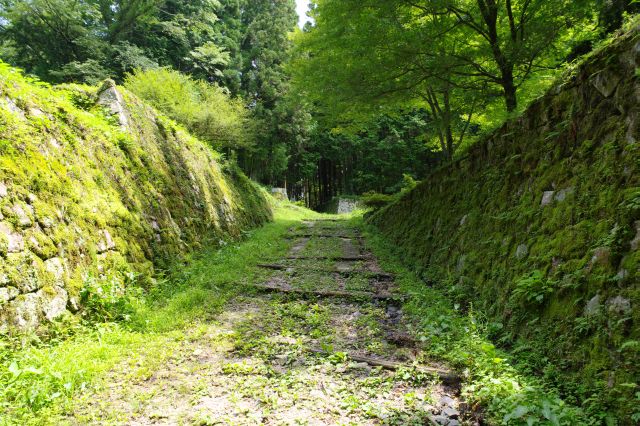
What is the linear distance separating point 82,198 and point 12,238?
1455mm

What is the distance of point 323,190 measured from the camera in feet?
118

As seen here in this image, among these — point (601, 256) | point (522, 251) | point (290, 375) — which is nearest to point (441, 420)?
point (290, 375)

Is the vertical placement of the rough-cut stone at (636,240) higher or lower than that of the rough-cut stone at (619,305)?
higher

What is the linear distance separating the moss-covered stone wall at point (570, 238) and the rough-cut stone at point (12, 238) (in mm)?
4739

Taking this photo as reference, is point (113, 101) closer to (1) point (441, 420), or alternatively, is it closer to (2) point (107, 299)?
(2) point (107, 299)

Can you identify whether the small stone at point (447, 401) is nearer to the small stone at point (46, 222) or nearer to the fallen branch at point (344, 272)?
the fallen branch at point (344, 272)

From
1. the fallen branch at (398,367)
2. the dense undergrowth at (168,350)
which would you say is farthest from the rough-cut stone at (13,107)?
the fallen branch at (398,367)

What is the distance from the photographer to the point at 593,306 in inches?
101

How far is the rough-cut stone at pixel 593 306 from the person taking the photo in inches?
99.7

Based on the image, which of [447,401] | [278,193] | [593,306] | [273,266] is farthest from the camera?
[278,193]

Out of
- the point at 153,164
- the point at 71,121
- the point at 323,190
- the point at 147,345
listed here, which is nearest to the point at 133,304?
the point at 147,345

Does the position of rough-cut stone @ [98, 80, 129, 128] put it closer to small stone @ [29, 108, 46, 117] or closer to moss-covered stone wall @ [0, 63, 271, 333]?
moss-covered stone wall @ [0, 63, 271, 333]

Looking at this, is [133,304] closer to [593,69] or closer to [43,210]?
[43,210]

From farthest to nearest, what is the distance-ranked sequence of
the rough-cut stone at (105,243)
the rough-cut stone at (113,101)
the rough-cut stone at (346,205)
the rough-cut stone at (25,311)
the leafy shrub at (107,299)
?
the rough-cut stone at (346,205)
the rough-cut stone at (113,101)
the rough-cut stone at (105,243)
the leafy shrub at (107,299)
the rough-cut stone at (25,311)
